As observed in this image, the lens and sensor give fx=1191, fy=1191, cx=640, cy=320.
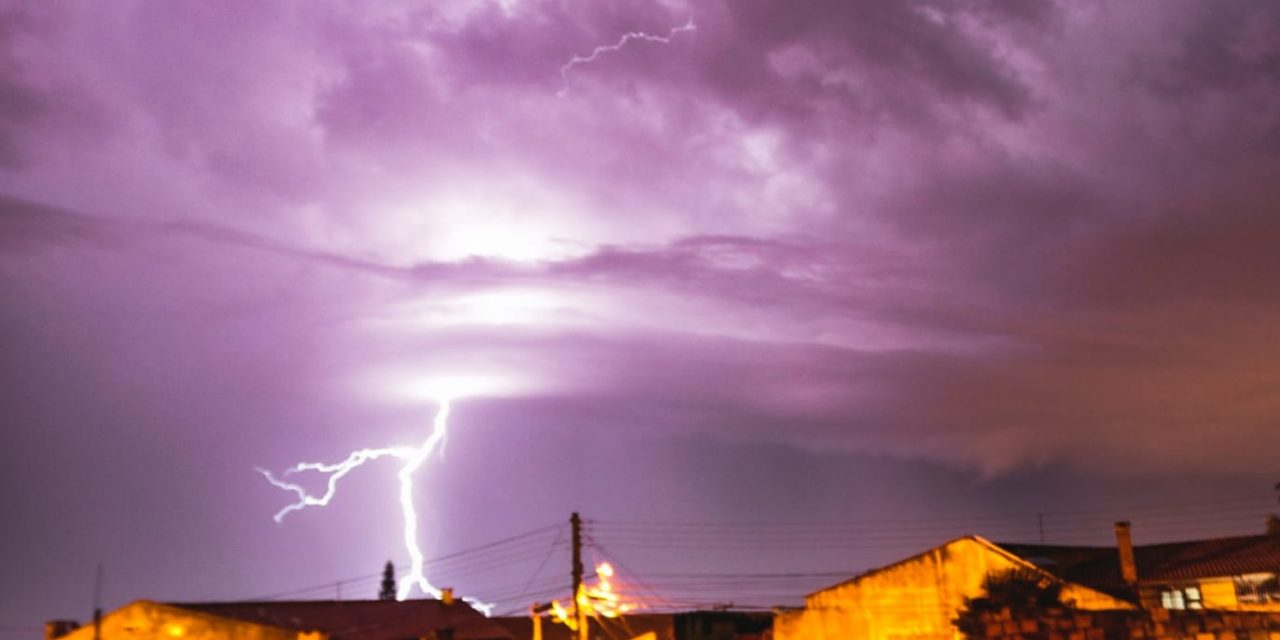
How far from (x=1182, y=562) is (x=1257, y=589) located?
3573 millimetres

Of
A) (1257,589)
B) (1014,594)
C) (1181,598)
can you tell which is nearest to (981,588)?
(1014,594)

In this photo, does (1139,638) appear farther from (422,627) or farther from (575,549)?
(422,627)

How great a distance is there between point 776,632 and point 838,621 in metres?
2.60

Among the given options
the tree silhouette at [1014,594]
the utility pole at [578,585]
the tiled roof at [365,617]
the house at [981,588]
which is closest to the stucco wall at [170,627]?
the tiled roof at [365,617]

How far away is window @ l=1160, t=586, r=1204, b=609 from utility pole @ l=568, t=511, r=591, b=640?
21.9 metres

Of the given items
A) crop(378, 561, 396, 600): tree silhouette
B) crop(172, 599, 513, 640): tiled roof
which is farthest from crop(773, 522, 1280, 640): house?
crop(378, 561, 396, 600): tree silhouette

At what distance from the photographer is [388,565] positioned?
9856 cm

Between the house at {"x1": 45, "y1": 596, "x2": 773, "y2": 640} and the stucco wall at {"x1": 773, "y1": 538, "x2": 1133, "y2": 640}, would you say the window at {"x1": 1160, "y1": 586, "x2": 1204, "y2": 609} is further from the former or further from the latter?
the house at {"x1": 45, "y1": 596, "x2": 773, "y2": 640}

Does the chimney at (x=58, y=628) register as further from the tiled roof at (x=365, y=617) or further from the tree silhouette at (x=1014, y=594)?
the tree silhouette at (x=1014, y=594)

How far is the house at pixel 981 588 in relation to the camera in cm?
3675

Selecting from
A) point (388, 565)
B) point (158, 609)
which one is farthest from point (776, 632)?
point (388, 565)

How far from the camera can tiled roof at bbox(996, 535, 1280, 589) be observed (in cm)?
4231

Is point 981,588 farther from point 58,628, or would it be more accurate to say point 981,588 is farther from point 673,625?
point 58,628

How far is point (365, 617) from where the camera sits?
1655 inches
